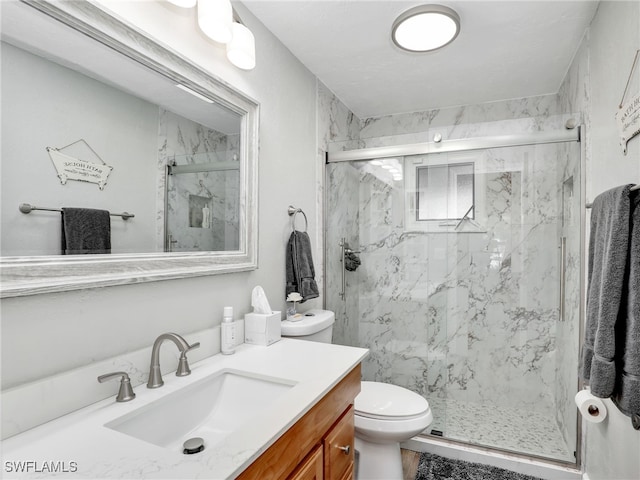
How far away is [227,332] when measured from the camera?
140 centimetres

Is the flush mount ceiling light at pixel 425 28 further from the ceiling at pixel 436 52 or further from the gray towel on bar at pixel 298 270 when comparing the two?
the gray towel on bar at pixel 298 270

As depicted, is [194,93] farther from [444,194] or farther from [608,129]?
[608,129]

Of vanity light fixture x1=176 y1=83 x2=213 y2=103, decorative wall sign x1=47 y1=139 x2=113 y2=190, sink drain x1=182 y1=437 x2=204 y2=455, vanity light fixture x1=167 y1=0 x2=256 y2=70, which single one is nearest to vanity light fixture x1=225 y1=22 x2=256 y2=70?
vanity light fixture x1=167 y1=0 x2=256 y2=70

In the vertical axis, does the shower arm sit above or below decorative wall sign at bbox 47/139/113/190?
below

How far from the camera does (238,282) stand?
157 centimetres

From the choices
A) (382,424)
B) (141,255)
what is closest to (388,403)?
(382,424)

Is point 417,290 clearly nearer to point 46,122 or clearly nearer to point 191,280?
point 191,280

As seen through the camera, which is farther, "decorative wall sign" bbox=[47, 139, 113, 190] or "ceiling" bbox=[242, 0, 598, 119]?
"ceiling" bbox=[242, 0, 598, 119]

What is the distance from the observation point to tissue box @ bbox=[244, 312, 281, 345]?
1.50 m

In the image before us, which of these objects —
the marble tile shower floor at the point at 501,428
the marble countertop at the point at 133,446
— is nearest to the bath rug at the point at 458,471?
the marble tile shower floor at the point at 501,428

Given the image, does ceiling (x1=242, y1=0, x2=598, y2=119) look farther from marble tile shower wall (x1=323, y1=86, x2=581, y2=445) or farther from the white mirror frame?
the white mirror frame

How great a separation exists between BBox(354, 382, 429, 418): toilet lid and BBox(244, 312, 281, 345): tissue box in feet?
1.97

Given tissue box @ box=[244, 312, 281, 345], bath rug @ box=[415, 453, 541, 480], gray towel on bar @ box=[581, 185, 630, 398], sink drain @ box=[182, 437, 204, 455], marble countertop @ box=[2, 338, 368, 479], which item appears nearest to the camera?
marble countertop @ box=[2, 338, 368, 479]

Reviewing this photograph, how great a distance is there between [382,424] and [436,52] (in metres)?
2.07
